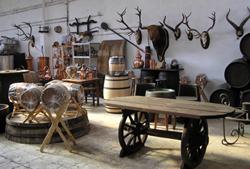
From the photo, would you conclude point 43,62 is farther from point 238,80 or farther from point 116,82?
point 238,80

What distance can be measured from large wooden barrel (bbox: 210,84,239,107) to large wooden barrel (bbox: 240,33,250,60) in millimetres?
677

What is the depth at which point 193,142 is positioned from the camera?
3244mm

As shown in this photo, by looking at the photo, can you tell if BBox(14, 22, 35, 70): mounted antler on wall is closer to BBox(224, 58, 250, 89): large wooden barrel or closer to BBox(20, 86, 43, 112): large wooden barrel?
BBox(20, 86, 43, 112): large wooden barrel

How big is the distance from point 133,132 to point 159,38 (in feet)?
10.5

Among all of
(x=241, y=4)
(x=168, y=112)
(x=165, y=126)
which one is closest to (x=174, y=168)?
(x=168, y=112)

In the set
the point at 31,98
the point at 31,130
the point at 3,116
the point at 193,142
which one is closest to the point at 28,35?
the point at 3,116

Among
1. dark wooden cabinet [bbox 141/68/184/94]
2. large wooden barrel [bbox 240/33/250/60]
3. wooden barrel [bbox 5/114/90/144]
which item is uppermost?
large wooden barrel [bbox 240/33/250/60]

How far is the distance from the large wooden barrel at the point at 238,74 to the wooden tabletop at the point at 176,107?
7.37 feet

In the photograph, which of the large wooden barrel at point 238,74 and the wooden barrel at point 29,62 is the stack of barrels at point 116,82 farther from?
the wooden barrel at point 29,62

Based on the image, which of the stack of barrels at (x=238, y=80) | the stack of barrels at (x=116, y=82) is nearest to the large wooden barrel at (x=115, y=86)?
the stack of barrels at (x=116, y=82)

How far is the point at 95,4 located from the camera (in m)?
8.00

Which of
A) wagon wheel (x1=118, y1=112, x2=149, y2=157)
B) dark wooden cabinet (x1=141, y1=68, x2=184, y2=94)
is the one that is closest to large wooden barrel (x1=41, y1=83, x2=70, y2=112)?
wagon wheel (x1=118, y1=112, x2=149, y2=157)

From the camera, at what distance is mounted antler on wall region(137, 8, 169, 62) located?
21.2 ft

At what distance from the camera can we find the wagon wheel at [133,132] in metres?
3.66
